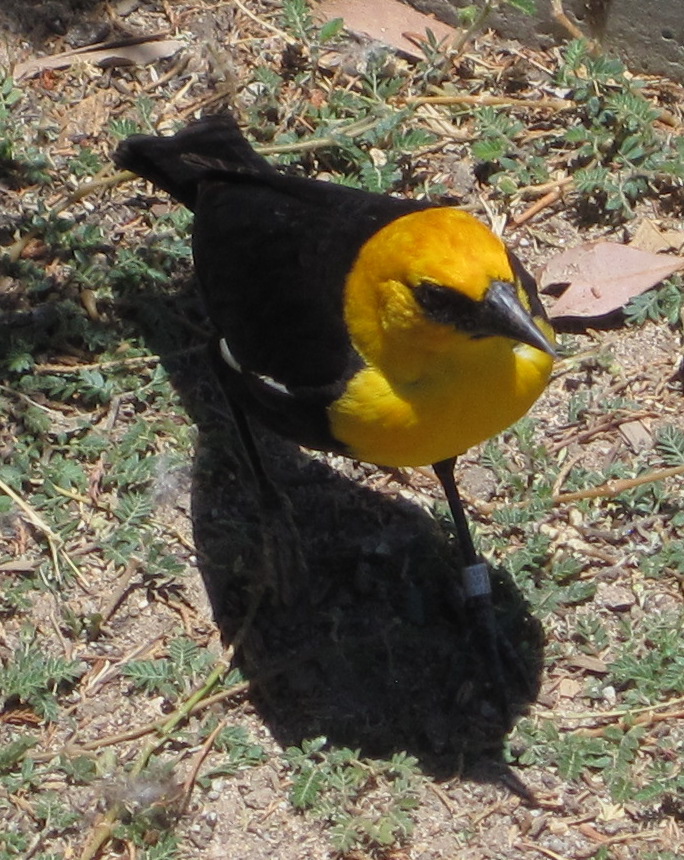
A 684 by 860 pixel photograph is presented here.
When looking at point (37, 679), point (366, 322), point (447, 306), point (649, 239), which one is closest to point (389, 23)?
point (649, 239)

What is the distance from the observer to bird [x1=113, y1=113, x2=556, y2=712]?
360 centimetres

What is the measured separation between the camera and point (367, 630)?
454 centimetres

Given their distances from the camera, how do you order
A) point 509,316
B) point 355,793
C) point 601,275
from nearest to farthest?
point 509,316 < point 355,793 < point 601,275

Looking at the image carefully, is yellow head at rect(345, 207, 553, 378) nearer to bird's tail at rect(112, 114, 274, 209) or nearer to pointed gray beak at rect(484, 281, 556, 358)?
pointed gray beak at rect(484, 281, 556, 358)

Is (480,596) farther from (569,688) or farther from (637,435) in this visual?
(637,435)

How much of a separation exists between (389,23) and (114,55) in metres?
1.20

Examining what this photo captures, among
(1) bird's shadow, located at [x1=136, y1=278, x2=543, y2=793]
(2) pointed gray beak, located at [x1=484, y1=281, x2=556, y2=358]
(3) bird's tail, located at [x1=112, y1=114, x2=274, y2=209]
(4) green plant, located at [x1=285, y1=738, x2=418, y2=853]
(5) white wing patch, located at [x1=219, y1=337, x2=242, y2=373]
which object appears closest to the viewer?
(2) pointed gray beak, located at [x1=484, y1=281, x2=556, y2=358]

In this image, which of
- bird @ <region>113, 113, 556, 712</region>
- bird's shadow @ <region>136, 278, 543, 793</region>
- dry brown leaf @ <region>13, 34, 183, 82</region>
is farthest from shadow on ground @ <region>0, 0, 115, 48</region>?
bird's shadow @ <region>136, 278, 543, 793</region>

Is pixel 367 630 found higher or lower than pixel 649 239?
lower

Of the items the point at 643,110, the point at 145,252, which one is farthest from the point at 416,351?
the point at 643,110

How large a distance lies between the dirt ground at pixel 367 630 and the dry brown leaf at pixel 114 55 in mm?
756

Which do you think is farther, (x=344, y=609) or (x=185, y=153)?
(x=185, y=153)

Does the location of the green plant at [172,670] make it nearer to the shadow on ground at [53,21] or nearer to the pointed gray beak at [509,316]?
the pointed gray beak at [509,316]

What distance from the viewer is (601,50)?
596cm
